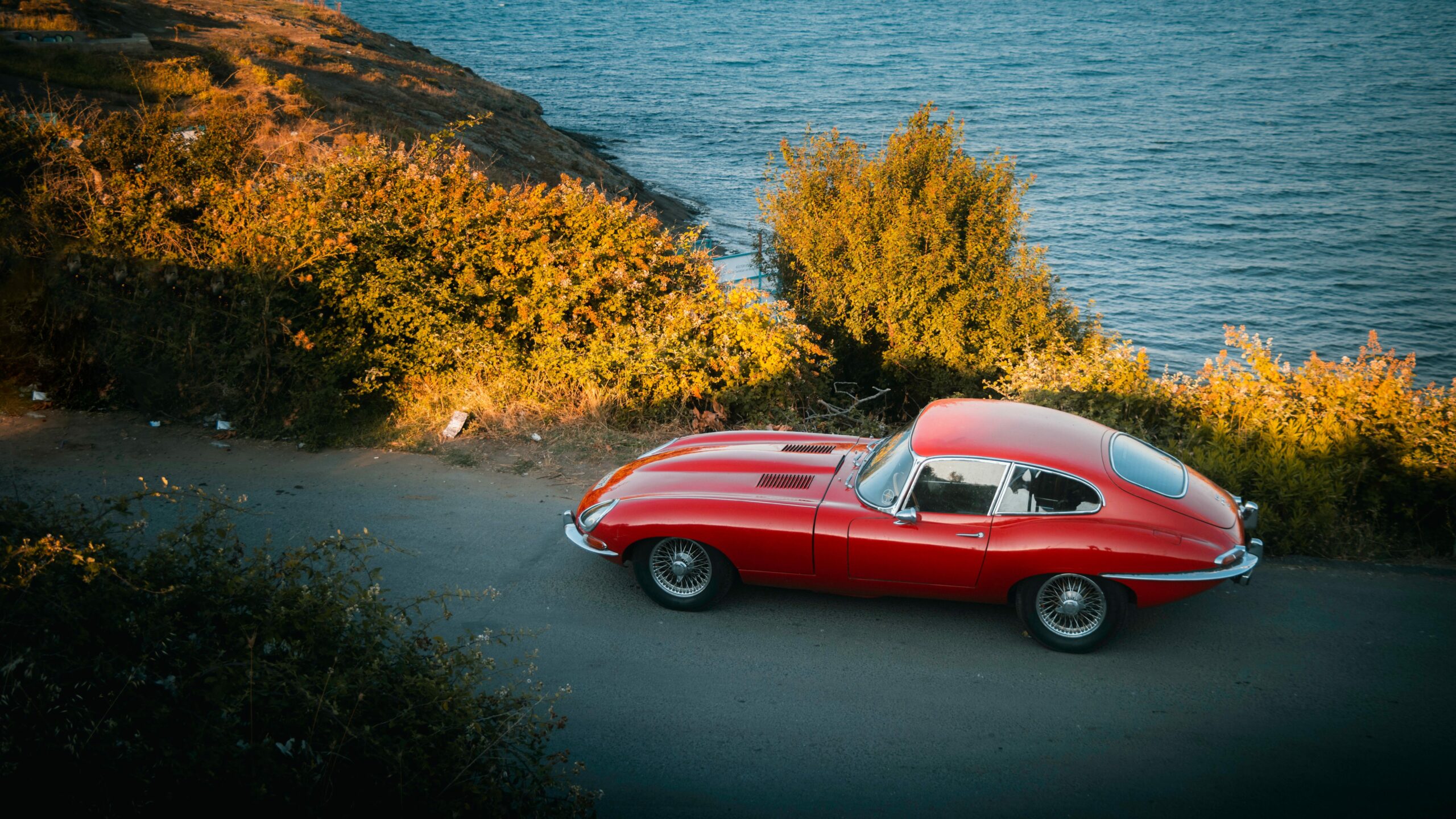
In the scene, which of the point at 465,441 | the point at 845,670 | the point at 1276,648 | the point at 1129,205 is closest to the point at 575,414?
the point at 465,441

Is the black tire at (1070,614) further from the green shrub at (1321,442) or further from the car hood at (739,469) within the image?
the green shrub at (1321,442)

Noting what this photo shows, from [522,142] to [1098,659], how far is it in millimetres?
34335

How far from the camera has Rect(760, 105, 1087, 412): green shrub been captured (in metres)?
18.1

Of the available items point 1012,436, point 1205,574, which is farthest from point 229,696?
point 1205,574

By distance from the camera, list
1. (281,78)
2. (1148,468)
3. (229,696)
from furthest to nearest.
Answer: (281,78) < (1148,468) < (229,696)

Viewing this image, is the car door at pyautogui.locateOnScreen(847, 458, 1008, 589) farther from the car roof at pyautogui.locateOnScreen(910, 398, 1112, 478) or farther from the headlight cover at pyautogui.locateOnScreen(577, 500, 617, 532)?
the headlight cover at pyautogui.locateOnScreen(577, 500, 617, 532)

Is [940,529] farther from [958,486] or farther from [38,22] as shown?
[38,22]

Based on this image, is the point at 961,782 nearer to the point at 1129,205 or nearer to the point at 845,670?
the point at 845,670

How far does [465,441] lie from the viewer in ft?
30.4

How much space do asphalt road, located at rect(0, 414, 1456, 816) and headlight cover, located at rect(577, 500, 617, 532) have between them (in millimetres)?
565

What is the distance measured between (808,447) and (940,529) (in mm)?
1453

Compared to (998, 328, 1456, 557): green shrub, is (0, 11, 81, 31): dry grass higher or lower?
higher

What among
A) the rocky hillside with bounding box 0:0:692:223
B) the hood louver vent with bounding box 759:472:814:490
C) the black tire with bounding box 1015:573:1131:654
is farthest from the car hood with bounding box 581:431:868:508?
the rocky hillside with bounding box 0:0:692:223

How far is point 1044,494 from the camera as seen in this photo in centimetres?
539
